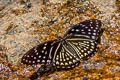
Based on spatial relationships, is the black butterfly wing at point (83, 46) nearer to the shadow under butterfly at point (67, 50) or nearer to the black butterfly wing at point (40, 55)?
the shadow under butterfly at point (67, 50)

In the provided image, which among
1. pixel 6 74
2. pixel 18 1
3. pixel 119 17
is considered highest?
pixel 18 1

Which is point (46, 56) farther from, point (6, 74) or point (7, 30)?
point (7, 30)

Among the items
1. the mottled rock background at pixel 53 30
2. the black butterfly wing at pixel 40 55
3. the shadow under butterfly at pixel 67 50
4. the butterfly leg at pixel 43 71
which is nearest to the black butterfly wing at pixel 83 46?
the shadow under butterfly at pixel 67 50


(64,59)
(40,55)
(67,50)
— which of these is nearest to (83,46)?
(67,50)

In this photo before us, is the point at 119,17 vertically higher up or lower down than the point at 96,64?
higher up

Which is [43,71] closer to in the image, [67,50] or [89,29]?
[67,50]

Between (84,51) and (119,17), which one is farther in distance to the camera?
(119,17)

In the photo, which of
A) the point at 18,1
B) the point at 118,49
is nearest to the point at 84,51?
the point at 118,49
